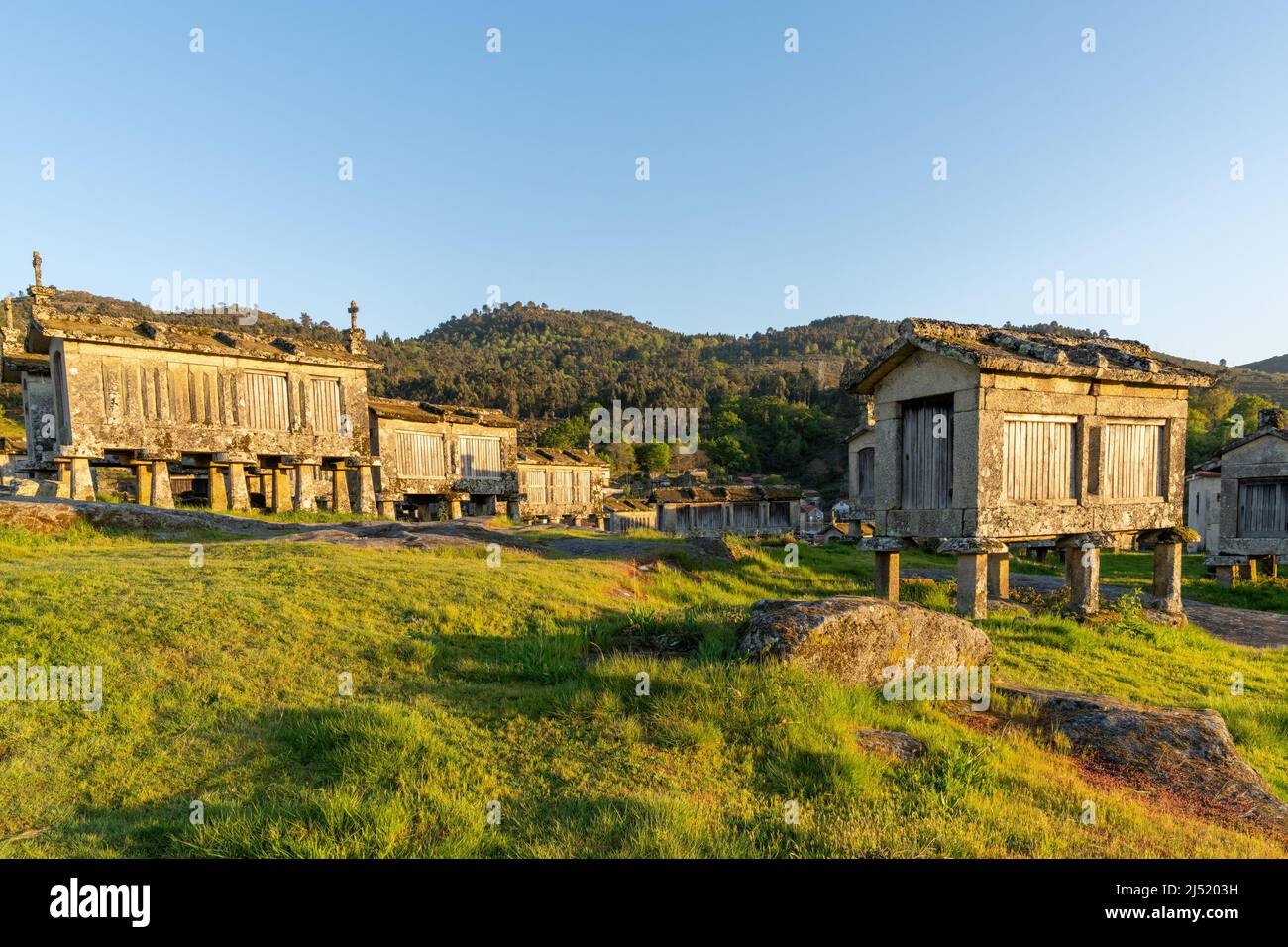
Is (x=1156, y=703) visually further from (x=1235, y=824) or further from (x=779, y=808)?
(x=779, y=808)

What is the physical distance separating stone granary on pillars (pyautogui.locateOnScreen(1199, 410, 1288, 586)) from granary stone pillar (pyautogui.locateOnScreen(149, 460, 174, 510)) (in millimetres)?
32306

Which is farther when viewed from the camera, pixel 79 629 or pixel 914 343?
pixel 914 343

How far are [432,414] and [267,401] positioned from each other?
25.7ft

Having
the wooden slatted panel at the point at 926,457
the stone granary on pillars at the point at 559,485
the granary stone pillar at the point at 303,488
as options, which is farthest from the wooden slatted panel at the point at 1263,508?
the granary stone pillar at the point at 303,488

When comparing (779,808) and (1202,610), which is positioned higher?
(779,808)

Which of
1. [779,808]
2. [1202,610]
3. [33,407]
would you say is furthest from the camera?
[33,407]

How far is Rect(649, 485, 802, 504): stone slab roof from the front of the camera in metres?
38.7

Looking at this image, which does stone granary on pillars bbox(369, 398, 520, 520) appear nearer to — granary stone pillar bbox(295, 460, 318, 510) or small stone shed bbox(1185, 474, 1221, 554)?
granary stone pillar bbox(295, 460, 318, 510)

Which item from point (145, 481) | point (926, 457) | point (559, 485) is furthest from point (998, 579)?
point (559, 485)

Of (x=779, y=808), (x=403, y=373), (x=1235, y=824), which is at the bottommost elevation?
(x=1235, y=824)

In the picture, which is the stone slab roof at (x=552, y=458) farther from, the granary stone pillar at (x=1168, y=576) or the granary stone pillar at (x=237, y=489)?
the granary stone pillar at (x=1168, y=576)

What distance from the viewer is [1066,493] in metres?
13.0
